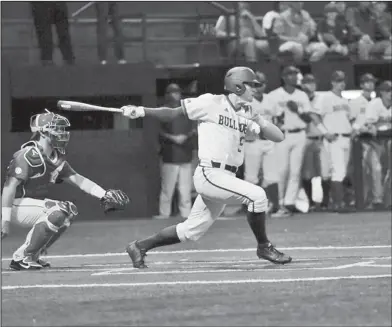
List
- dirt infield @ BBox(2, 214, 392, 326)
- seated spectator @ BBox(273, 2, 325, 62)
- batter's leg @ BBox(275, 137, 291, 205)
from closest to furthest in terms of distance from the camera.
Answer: dirt infield @ BBox(2, 214, 392, 326) → batter's leg @ BBox(275, 137, 291, 205) → seated spectator @ BBox(273, 2, 325, 62)

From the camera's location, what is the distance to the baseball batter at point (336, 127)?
1856 centimetres

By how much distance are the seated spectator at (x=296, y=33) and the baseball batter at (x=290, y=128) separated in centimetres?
104

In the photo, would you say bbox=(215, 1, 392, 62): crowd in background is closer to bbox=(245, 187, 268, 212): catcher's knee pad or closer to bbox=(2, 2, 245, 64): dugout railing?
bbox=(2, 2, 245, 64): dugout railing

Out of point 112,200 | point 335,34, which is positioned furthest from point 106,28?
point 112,200

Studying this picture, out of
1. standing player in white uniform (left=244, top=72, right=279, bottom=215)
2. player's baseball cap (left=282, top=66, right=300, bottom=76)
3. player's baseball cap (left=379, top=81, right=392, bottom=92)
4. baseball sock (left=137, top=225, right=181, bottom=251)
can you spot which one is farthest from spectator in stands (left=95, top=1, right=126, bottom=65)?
baseball sock (left=137, top=225, right=181, bottom=251)

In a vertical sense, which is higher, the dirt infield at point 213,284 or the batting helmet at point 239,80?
the batting helmet at point 239,80

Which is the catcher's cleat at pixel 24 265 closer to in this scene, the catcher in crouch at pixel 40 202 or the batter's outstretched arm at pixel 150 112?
the catcher in crouch at pixel 40 202

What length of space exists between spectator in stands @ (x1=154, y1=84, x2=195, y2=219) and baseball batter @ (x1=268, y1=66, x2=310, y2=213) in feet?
4.17

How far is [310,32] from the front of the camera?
64.8 feet

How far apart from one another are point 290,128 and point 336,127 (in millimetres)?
722

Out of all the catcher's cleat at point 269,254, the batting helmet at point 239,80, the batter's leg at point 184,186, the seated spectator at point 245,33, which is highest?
the batting helmet at point 239,80

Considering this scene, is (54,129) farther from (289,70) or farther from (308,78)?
(308,78)

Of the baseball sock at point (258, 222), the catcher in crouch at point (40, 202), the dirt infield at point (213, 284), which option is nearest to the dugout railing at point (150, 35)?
the dirt infield at point (213, 284)

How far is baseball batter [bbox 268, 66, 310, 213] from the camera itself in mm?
18281
